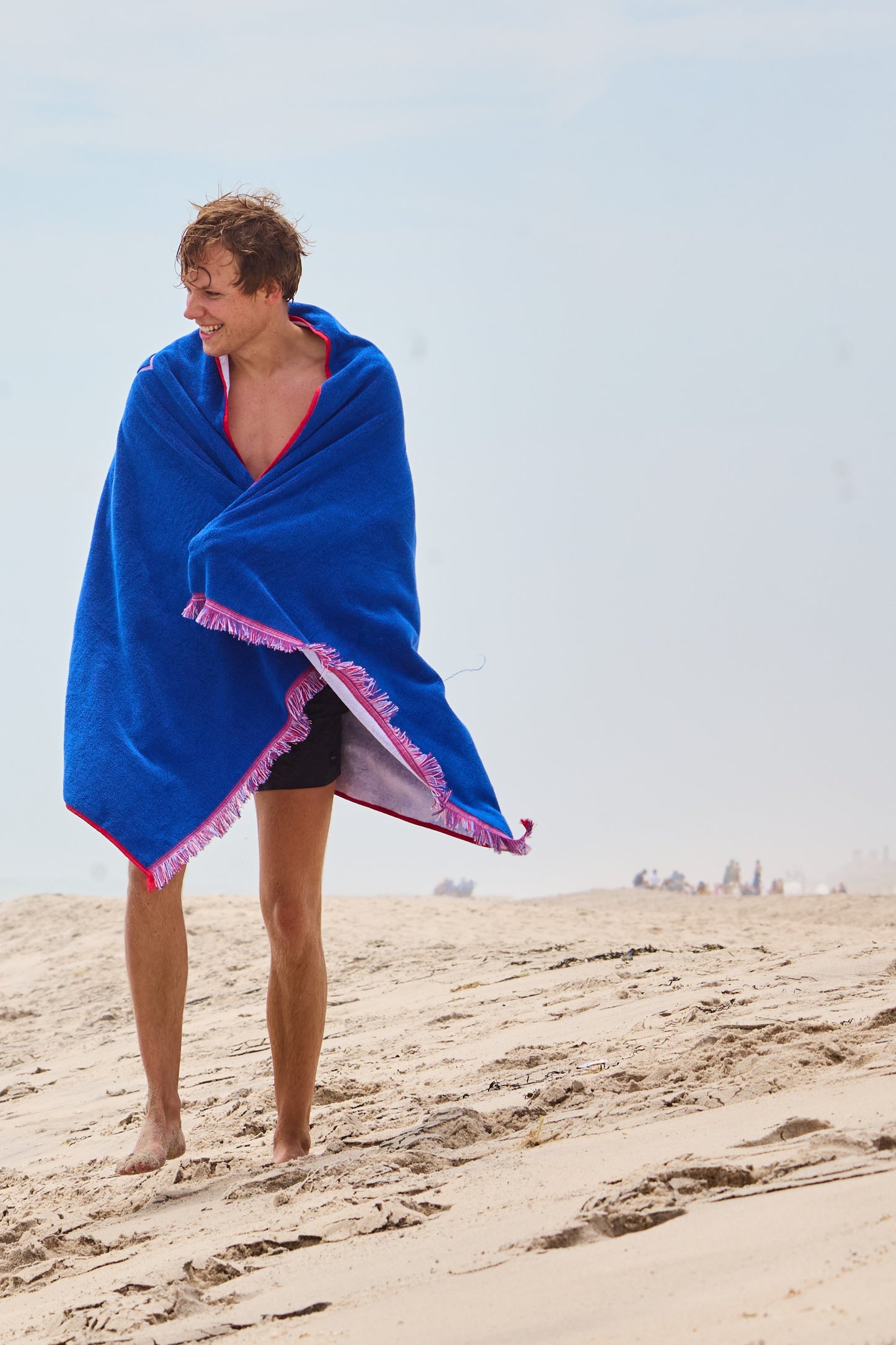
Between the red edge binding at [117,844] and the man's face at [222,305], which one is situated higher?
the man's face at [222,305]

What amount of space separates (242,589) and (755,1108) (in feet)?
4.55

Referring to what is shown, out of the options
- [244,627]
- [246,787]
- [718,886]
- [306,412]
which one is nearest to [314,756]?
[246,787]

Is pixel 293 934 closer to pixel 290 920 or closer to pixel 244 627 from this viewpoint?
pixel 290 920

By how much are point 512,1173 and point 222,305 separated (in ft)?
6.06

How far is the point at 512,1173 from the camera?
2.19 metres

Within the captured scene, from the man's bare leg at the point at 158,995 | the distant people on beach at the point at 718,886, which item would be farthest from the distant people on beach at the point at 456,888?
the man's bare leg at the point at 158,995

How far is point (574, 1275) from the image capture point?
1614 mm

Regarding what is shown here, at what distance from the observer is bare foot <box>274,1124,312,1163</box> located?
274 cm

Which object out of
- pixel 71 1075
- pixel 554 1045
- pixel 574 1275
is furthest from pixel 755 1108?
pixel 71 1075

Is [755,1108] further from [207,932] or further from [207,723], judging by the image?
[207,932]

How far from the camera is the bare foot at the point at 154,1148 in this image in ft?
9.51

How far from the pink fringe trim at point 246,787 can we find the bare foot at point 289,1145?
57 cm

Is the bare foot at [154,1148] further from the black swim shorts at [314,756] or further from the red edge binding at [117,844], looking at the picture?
the black swim shorts at [314,756]

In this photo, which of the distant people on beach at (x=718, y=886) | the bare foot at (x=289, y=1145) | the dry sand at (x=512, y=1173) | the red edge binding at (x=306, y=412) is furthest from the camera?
the distant people on beach at (x=718, y=886)
